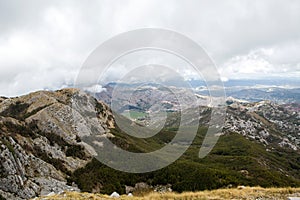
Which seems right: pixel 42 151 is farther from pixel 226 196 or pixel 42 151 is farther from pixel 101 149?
pixel 226 196

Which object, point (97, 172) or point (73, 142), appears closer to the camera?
point (97, 172)

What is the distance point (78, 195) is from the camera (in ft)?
82.7

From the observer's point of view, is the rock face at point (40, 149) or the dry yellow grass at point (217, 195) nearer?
the dry yellow grass at point (217, 195)

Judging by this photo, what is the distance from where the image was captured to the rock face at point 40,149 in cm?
8481

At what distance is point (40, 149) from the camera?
128 m

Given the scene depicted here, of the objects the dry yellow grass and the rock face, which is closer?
the dry yellow grass

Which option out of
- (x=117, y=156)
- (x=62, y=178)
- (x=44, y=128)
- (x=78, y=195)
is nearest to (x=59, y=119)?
(x=44, y=128)

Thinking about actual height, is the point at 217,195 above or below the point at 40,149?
above

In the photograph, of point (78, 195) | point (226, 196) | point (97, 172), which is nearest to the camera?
point (78, 195)

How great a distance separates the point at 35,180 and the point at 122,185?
47.4 meters

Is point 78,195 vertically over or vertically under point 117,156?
over

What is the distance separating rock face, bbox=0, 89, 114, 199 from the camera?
8481 cm

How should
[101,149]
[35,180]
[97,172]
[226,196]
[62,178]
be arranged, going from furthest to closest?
[101,149] → [97,172] → [62,178] → [35,180] → [226,196]

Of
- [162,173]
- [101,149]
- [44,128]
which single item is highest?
[44,128]
